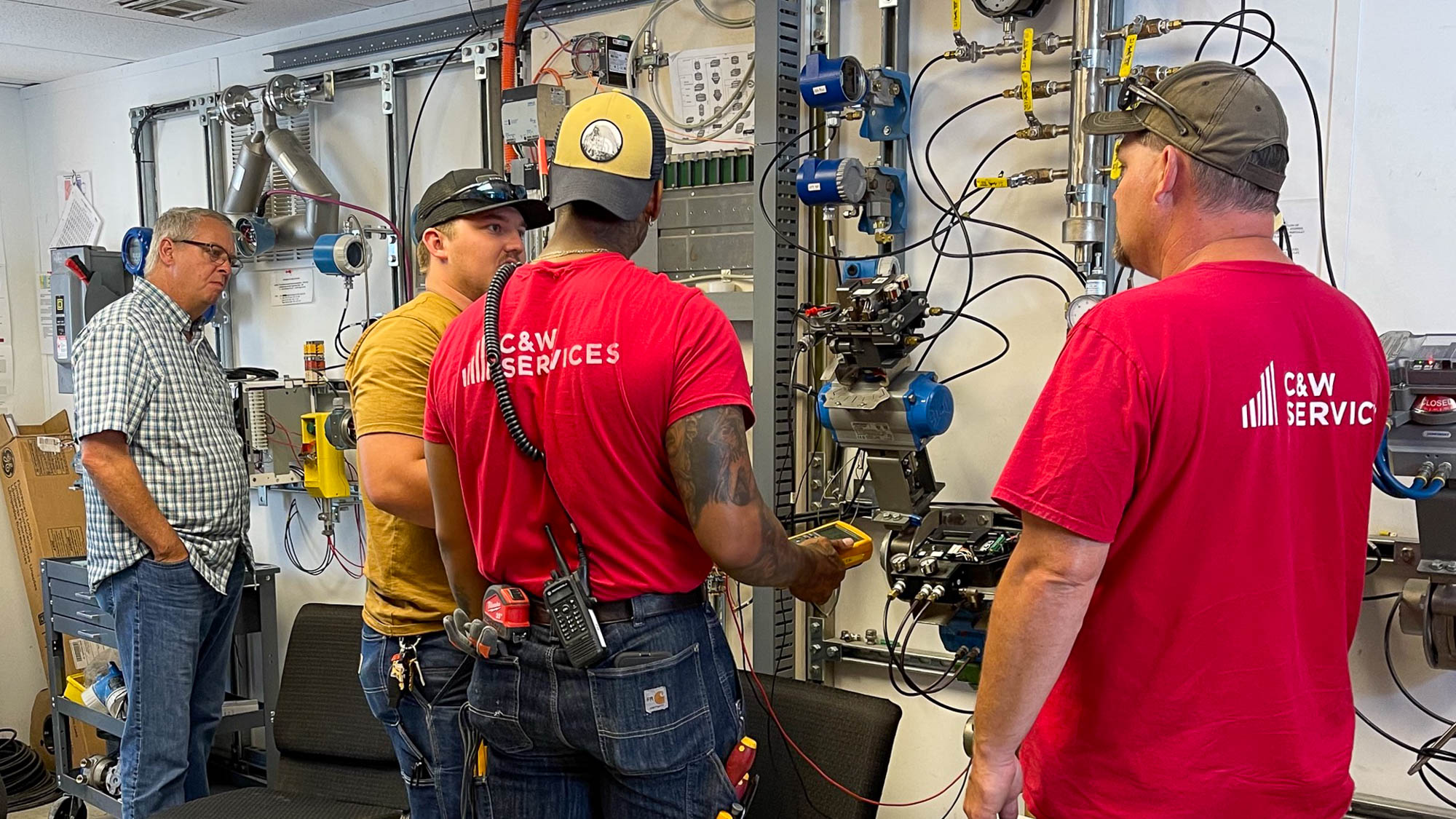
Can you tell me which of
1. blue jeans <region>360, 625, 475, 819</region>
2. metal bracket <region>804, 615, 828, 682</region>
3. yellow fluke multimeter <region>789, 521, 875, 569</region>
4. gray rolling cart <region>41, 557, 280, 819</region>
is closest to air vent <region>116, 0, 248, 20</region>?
gray rolling cart <region>41, 557, 280, 819</region>

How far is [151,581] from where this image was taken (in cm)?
286

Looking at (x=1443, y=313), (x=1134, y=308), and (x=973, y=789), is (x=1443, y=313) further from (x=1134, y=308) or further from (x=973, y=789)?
(x=973, y=789)

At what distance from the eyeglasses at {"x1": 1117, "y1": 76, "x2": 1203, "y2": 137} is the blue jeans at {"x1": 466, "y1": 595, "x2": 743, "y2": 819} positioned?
87cm

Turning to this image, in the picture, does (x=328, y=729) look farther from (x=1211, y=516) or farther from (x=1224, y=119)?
(x=1224, y=119)

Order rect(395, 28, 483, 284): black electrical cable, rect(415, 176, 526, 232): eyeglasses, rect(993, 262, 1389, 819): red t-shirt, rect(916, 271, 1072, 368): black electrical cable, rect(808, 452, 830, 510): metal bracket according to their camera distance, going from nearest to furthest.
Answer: rect(993, 262, 1389, 819): red t-shirt → rect(415, 176, 526, 232): eyeglasses → rect(916, 271, 1072, 368): black electrical cable → rect(808, 452, 830, 510): metal bracket → rect(395, 28, 483, 284): black electrical cable

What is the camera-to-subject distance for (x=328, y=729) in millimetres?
3070

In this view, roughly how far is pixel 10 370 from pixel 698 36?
139 inches

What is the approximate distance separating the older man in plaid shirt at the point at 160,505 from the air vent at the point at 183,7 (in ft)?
3.15

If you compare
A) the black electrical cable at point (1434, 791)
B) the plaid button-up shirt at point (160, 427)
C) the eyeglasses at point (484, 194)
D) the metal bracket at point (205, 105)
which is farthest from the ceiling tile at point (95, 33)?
the black electrical cable at point (1434, 791)

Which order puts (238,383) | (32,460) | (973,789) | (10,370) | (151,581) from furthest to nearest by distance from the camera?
(10,370), (32,460), (238,383), (151,581), (973,789)

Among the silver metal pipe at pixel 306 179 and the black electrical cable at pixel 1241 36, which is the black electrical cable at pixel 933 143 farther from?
Answer: the silver metal pipe at pixel 306 179

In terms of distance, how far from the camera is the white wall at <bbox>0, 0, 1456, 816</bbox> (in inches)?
83.3

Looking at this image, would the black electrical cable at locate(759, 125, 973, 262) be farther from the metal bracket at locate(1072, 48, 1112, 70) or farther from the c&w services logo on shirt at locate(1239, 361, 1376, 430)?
the c&w services logo on shirt at locate(1239, 361, 1376, 430)

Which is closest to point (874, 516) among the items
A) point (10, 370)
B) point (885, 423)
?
point (885, 423)
